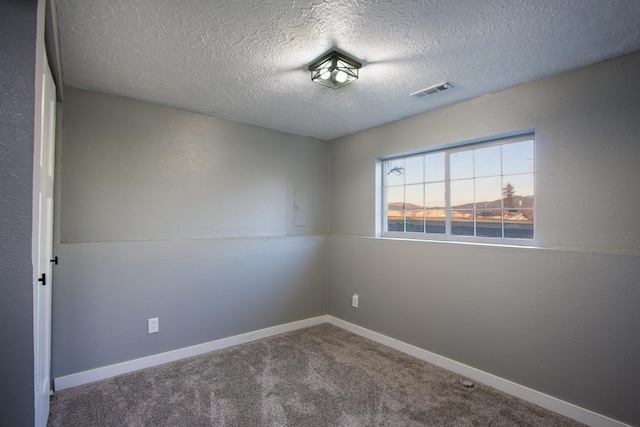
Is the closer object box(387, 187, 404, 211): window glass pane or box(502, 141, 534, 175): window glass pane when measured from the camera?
box(502, 141, 534, 175): window glass pane

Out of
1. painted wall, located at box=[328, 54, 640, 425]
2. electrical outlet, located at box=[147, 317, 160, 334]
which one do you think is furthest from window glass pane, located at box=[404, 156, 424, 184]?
electrical outlet, located at box=[147, 317, 160, 334]

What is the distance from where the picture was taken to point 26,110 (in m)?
1.12

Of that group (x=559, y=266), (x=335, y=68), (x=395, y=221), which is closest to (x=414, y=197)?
(x=395, y=221)

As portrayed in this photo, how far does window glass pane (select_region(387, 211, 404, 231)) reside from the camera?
10.8 feet

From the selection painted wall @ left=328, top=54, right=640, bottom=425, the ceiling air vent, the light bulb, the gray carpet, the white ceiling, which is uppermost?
the white ceiling

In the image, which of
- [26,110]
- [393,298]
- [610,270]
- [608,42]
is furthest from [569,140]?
[26,110]

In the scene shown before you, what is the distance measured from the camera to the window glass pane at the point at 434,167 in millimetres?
2912

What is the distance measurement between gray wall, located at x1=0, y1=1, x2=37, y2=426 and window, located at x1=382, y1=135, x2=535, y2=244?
2835 mm

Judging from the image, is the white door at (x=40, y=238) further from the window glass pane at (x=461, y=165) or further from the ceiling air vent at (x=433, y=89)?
the window glass pane at (x=461, y=165)

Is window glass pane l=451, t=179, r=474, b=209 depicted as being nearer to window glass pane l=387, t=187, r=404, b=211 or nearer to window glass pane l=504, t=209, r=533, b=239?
window glass pane l=504, t=209, r=533, b=239

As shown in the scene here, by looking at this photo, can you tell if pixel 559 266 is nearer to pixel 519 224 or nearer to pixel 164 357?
pixel 519 224

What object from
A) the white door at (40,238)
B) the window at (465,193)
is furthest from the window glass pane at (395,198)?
the white door at (40,238)

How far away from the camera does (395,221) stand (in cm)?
335

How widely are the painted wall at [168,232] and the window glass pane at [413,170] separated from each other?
1228 millimetres
